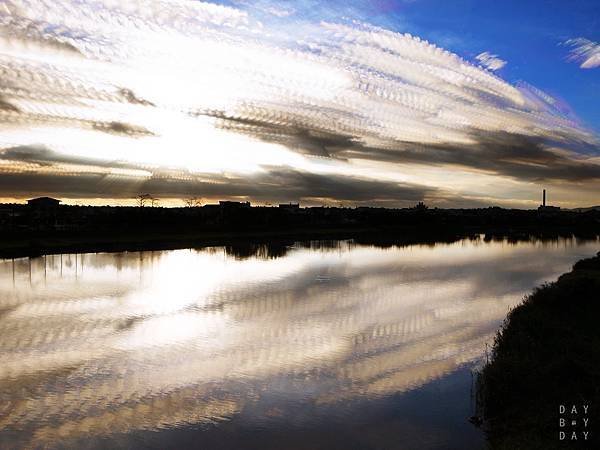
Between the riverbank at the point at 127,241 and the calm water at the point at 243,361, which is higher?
the riverbank at the point at 127,241

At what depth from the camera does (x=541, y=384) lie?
10336 millimetres

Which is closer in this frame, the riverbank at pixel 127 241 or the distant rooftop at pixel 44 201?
the riverbank at pixel 127 241

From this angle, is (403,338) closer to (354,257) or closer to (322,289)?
(322,289)

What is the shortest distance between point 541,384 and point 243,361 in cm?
766

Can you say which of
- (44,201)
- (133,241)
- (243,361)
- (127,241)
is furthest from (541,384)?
(44,201)

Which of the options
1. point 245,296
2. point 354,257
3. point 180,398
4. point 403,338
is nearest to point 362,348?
point 403,338

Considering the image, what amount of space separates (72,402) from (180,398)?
90.8 inches

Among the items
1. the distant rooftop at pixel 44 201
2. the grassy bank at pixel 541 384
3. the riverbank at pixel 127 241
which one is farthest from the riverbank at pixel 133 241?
the distant rooftop at pixel 44 201

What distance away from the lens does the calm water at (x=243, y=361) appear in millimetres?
9906

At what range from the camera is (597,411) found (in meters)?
8.48

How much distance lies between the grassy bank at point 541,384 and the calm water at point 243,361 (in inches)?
28.0

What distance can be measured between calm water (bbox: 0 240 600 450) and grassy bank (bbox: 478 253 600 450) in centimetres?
71

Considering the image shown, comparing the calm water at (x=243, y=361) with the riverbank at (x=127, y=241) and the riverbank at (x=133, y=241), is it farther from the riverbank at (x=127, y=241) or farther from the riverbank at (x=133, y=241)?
the riverbank at (x=133, y=241)

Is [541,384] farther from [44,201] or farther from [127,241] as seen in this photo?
[44,201]
